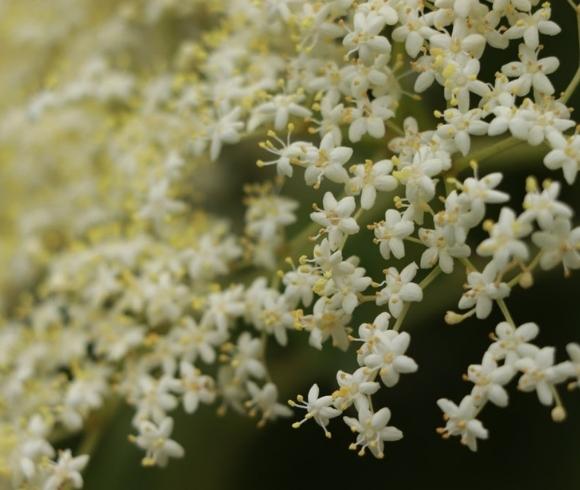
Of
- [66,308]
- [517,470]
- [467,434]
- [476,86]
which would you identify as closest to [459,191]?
[476,86]

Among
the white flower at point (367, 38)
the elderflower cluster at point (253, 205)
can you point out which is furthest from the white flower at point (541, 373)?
the white flower at point (367, 38)

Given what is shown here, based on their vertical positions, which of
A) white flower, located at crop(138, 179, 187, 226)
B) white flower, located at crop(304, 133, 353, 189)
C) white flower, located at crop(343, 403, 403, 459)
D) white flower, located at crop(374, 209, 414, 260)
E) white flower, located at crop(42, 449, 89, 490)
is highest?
white flower, located at crop(138, 179, 187, 226)

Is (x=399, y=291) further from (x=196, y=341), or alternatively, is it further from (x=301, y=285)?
(x=196, y=341)

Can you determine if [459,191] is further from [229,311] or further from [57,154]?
[57,154]

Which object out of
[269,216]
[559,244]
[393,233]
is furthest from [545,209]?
[269,216]

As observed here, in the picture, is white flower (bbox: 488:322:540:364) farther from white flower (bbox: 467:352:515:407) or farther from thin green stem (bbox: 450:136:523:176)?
thin green stem (bbox: 450:136:523:176)

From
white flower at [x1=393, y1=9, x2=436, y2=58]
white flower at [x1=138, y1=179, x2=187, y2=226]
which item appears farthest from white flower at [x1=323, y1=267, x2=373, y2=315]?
white flower at [x1=138, y1=179, x2=187, y2=226]

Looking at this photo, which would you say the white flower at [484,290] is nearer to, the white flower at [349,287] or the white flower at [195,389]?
the white flower at [349,287]
